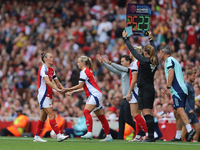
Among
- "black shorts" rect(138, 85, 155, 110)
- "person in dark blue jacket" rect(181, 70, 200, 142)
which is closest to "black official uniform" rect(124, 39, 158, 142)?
"black shorts" rect(138, 85, 155, 110)

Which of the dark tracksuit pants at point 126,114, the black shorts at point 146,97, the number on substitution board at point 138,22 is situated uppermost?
the number on substitution board at point 138,22

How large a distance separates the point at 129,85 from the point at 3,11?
16121 millimetres

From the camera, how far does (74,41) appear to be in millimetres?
19734

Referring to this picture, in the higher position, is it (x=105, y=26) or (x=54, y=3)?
(x=54, y=3)

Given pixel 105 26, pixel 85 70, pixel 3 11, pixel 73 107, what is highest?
pixel 3 11

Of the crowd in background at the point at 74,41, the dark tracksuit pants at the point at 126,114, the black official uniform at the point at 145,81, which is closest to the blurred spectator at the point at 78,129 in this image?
the crowd in background at the point at 74,41

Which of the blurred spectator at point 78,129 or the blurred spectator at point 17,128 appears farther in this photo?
the blurred spectator at point 17,128

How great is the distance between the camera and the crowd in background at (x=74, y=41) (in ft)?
49.6

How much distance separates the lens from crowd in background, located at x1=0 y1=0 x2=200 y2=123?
49.6 feet

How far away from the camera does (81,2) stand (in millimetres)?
22688

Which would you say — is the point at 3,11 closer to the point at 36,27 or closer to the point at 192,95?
the point at 36,27

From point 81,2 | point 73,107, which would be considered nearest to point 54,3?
point 81,2

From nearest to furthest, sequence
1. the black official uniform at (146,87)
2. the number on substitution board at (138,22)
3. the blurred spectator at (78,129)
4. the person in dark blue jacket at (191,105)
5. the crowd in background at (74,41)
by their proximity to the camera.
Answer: the black official uniform at (146,87)
the number on substitution board at (138,22)
the person in dark blue jacket at (191,105)
the blurred spectator at (78,129)
the crowd in background at (74,41)

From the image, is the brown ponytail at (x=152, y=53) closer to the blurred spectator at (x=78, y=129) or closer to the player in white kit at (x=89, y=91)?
the player in white kit at (x=89, y=91)
